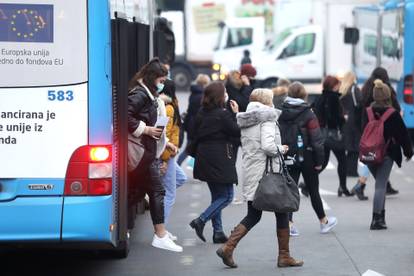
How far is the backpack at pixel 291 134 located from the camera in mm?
10656

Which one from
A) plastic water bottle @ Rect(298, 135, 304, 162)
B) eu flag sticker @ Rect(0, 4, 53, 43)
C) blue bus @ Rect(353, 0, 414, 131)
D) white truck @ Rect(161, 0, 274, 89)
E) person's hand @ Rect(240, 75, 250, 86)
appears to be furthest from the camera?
white truck @ Rect(161, 0, 274, 89)

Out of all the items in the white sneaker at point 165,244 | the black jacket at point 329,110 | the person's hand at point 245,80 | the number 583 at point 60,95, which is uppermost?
the number 583 at point 60,95

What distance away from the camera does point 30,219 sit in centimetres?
782

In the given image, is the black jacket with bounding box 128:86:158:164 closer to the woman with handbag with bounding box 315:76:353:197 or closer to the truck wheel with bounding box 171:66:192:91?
the woman with handbag with bounding box 315:76:353:197

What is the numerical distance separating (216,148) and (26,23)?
3.07 m

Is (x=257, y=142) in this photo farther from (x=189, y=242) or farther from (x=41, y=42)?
(x=41, y=42)

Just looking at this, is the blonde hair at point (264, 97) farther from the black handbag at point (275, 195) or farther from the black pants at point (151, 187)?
the black pants at point (151, 187)

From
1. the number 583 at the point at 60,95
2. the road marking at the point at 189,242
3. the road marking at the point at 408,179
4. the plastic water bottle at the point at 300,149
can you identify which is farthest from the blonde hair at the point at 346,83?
the number 583 at the point at 60,95

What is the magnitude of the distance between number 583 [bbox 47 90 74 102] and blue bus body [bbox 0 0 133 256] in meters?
0.03

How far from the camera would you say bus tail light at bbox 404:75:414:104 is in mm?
19797

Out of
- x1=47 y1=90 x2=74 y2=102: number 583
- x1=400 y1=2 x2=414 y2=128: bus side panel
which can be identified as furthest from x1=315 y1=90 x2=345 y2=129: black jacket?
x1=47 y1=90 x2=74 y2=102: number 583

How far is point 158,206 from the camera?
9.91 m

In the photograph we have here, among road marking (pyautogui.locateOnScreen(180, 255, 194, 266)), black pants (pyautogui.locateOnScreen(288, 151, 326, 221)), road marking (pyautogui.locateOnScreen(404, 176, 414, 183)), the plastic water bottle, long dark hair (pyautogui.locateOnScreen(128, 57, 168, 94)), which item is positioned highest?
long dark hair (pyautogui.locateOnScreen(128, 57, 168, 94))

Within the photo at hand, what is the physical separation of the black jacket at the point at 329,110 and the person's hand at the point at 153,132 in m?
5.08
